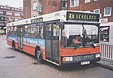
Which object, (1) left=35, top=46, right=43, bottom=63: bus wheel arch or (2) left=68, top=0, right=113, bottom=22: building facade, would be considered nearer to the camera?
(1) left=35, top=46, right=43, bottom=63: bus wheel arch

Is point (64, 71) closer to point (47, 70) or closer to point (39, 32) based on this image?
point (47, 70)

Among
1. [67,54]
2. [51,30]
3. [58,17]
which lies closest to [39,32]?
[51,30]

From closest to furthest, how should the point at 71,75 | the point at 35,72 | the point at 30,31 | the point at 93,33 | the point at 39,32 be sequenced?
1. the point at 71,75
2. the point at 35,72
3. the point at 93,33
4. the point at 39,32
5. the point at 30,31

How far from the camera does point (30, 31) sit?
471 inches

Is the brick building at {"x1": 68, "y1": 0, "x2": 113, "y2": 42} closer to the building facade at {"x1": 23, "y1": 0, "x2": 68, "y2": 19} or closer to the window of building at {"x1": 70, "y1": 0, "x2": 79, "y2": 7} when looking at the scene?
the window of building at {"x1": 70, "y1": 0, "x2": 79, "y2": 7}

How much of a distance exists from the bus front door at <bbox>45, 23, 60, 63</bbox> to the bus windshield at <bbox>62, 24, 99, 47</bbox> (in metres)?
0.57

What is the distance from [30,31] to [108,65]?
5.83m

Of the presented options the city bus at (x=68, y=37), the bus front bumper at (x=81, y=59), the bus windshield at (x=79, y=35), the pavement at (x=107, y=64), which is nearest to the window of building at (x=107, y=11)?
the pavement at (x=107, y=64)

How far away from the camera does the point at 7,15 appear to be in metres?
83.1

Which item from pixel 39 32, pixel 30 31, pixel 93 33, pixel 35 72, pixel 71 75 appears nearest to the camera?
pixel 71 75

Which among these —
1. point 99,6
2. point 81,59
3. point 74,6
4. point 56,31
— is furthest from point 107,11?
point 81,59

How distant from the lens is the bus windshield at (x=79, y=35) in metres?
7.75

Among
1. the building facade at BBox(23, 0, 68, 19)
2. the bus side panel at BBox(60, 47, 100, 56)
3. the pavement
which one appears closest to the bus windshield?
the bus side panel at BBox(60, 47, 100, 56)

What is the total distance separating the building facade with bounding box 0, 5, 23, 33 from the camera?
79.4 m
